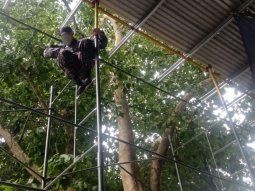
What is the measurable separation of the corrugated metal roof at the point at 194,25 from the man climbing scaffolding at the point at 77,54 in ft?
3.16

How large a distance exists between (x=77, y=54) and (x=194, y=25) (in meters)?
2.31

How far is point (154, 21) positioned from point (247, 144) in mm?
5999

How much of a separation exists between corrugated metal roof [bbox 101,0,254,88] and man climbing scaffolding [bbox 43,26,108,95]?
0.96m

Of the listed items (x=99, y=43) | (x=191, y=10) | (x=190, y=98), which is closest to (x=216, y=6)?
(x=191, y=10)

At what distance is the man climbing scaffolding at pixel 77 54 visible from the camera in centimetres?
517

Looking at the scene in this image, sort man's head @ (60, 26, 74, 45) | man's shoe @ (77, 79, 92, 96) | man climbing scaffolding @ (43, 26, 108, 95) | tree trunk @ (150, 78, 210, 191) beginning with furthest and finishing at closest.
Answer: tree trunk @ (150, 78, 210, 191) → man's shoe @ (77, 79, 92, 96) → man's head @ (60, 26, 74, 45) → man climbing scaffolding @ (43, 26, 108, 95)

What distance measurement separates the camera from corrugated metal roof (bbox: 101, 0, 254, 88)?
6195 millimetres

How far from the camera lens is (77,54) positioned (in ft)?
17.9

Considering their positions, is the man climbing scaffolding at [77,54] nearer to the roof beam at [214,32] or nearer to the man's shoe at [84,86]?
the man's shoe at [84,86]

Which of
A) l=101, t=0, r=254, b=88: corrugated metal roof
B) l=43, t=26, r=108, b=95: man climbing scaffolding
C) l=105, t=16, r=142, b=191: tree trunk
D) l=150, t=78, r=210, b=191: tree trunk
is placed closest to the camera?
l=43, t=26, r=108, b=95: man climbing scaffolding

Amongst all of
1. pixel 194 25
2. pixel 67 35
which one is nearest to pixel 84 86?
pixel 67 35

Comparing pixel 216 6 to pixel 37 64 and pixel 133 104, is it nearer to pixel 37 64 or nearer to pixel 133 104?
pixel 37 64

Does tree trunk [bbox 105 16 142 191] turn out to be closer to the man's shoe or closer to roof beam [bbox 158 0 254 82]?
the man's shoe

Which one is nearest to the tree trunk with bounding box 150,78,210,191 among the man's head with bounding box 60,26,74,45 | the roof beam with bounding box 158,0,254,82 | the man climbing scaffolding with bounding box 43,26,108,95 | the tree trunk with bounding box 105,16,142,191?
the tree trunk with bounding box 105,16,142,191
